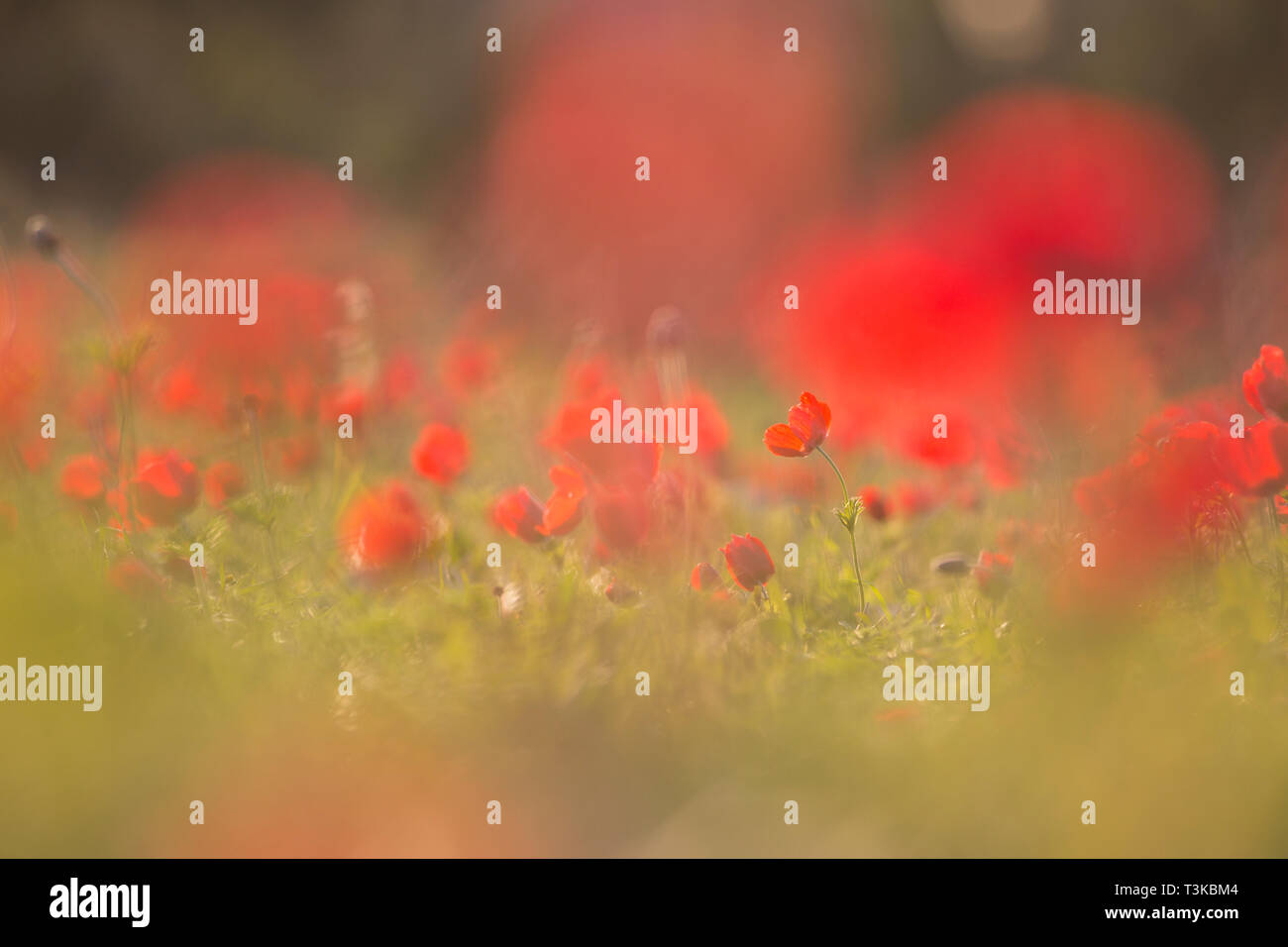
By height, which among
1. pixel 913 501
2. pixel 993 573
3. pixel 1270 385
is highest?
pixel 1270 385

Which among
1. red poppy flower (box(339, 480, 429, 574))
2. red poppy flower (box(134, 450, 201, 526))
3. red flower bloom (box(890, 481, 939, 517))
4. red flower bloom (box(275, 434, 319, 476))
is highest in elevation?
A: red flower bloom (box(275, 434, 319, 476))

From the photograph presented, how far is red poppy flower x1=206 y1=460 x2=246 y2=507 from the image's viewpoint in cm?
123

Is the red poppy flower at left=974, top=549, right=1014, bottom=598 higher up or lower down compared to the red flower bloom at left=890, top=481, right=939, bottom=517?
lower down

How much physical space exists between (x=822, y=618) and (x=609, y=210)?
57.9 inches

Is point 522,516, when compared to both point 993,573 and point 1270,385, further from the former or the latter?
point 1270,385

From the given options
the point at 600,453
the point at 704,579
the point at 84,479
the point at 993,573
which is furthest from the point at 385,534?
the point at 993,573

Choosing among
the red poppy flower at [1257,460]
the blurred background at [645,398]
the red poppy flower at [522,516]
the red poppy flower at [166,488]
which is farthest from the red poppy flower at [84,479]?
the red poppy flower at [1257,460]

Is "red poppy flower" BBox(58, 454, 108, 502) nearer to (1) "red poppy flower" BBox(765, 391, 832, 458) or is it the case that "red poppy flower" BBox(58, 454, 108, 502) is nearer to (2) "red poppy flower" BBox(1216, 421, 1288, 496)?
(1) "red poppy flower" BBox(765, 391, 832, 458)

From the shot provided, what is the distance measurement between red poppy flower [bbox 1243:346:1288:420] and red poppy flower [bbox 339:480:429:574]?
0.99m

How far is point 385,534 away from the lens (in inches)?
→ 43.3

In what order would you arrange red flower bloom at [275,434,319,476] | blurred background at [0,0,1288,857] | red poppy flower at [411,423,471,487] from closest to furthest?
blurred background at [0,0,1288,857]
red poppy flower at [411,423,471,487]
red flower bloom at [275,434,319,476]

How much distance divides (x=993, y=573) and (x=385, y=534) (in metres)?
0.72

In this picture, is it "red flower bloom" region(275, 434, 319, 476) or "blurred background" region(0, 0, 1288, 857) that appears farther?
"red flower bloom" region(275, 434, 319, 476)

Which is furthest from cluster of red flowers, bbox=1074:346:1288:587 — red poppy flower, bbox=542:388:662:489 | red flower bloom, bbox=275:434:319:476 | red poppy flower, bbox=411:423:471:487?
red flower bloom, bbox=275:434:319:476
